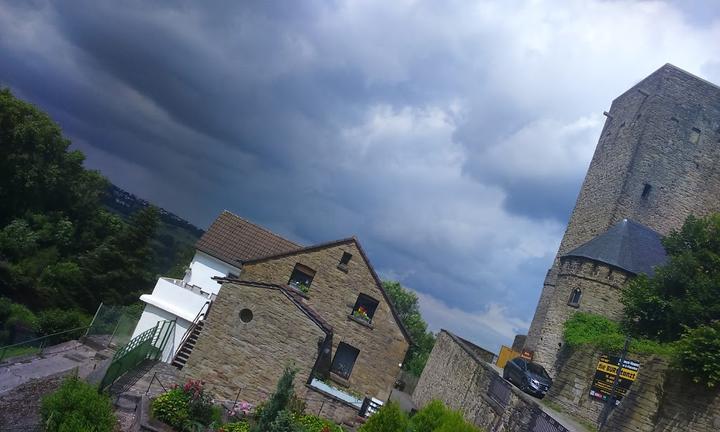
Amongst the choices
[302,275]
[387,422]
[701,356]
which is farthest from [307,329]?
[701,356]

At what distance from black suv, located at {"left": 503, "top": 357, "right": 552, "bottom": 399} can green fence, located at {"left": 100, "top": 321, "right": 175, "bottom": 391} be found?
49.7ft

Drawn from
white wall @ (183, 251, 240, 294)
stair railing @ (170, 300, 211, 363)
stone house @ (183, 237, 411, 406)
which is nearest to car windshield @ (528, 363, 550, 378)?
stone house @ (183, 237, 411, 406)

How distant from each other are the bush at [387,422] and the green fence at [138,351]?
306 inches

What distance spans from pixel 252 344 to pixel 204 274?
927 cm

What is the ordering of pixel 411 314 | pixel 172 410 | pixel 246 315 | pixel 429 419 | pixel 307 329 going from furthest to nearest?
pixel 411 314, pixel 246 315, pixel 307 329, pixel 172 410, pixel 429 419

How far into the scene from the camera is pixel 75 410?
31.6 feet

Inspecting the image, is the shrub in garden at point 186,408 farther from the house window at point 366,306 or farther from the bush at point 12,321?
the bush at point 12,321

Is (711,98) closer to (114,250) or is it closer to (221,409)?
(221,409)

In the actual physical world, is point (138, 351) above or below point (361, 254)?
below

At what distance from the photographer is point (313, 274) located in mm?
23141

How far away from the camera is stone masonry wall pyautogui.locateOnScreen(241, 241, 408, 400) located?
2219 centimetres

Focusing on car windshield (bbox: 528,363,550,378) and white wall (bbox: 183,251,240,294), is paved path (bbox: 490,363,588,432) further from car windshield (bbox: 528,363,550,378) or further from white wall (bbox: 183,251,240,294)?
white wall (bbox: 183,251,240,294)

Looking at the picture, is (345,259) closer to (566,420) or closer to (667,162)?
(566,420)

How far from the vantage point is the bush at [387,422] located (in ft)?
33.0
